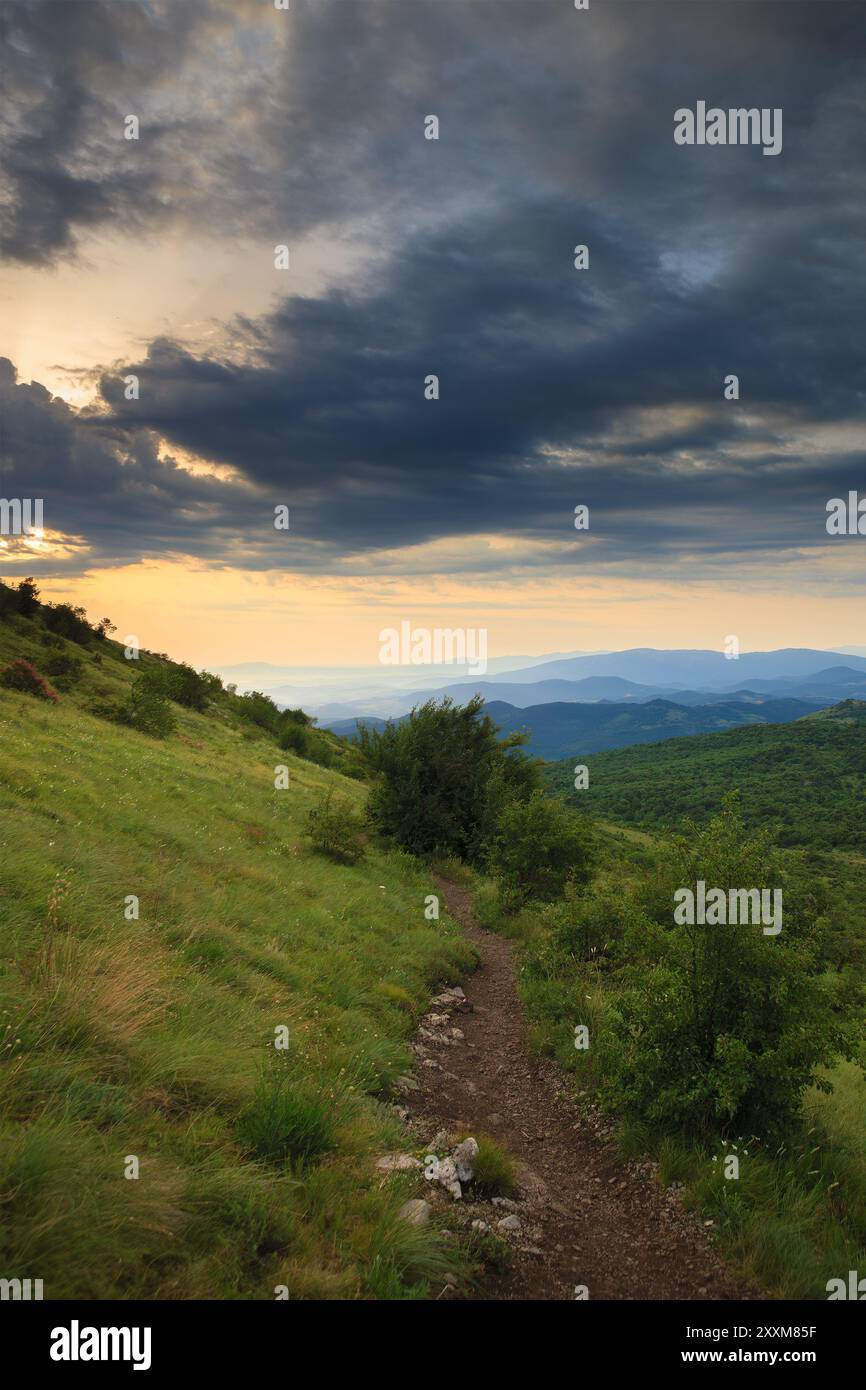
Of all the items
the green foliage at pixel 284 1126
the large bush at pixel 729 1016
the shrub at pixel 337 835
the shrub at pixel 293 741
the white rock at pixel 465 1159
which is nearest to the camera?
the green foliage at pixel 284 1126

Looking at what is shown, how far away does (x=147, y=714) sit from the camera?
94.7 feet

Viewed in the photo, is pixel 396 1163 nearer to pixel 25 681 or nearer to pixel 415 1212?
pixel 415 1212

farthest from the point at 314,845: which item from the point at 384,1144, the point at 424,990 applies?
the point at 384,1144

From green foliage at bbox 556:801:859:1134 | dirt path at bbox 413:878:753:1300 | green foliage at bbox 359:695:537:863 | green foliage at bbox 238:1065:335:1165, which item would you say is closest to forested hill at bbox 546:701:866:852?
green foliage at bbox 359:695:537:863

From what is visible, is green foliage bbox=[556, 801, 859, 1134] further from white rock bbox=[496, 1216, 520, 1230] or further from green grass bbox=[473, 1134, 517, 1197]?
white rock bbox=[496, 1216, 520, 1230]

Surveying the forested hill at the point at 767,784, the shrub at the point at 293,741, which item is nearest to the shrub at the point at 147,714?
the shrub at the point at 293,741

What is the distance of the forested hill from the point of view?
364 ft

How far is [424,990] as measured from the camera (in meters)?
12.3

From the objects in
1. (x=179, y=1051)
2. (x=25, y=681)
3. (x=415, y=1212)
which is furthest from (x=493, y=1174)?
(x=25, y=681)

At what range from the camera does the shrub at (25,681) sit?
2523 cm

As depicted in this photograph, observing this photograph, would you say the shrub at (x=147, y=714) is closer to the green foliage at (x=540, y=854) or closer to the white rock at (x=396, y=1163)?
the green foliage at (x=540, y=854)

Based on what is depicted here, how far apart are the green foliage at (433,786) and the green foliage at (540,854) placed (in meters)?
5.61

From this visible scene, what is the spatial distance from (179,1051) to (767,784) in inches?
Answer: 6353

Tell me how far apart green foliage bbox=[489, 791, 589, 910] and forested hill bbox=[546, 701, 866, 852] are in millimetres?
66244
